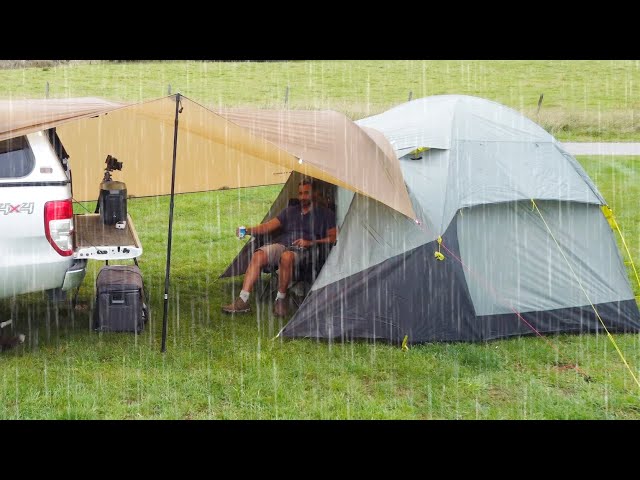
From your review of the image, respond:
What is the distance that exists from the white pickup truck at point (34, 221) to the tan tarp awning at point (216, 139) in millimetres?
269

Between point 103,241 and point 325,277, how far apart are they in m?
1.89

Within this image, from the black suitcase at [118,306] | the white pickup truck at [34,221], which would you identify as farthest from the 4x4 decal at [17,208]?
the black suitcase at [118,306]

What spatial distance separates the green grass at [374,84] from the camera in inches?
827

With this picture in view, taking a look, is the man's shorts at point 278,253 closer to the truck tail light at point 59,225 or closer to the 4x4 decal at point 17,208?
the truck tail light at point 59,225

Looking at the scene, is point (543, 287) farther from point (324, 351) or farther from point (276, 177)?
point (276, 177)

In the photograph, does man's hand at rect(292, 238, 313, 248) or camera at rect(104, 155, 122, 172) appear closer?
man's hand at rect(292, 238, 313, 248)

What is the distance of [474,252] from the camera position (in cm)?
736

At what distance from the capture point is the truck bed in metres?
6.96

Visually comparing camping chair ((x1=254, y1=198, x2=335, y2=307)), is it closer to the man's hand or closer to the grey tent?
the man's hand

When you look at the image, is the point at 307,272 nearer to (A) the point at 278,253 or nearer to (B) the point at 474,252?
(A) the point at 278,253

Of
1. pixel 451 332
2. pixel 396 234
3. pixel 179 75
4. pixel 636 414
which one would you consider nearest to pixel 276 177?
pixel 396 234

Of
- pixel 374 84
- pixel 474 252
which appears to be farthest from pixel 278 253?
pixel 374 84

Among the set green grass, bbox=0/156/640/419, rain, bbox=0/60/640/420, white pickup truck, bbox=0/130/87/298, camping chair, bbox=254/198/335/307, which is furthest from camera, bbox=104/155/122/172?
white pickup truck, bbox=0/130/87/298

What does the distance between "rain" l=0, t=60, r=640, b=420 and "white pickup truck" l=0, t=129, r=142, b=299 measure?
0.6 inches
